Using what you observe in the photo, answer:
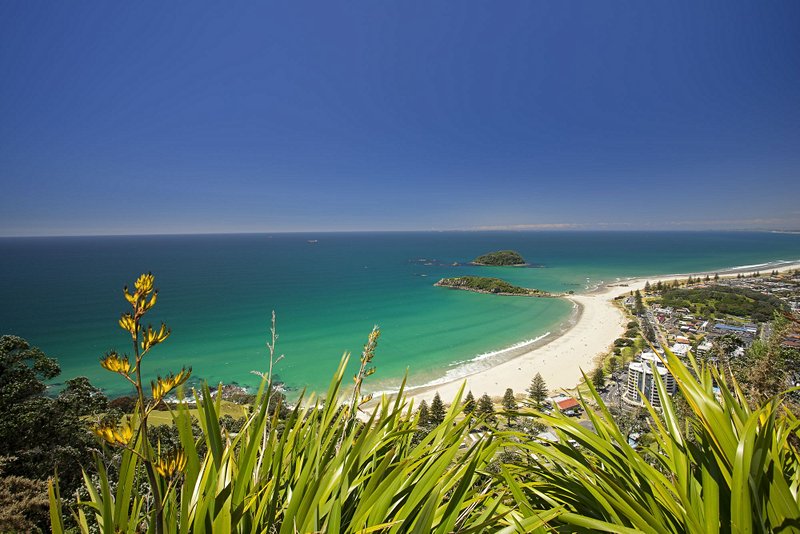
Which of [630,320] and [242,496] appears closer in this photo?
[242,496]

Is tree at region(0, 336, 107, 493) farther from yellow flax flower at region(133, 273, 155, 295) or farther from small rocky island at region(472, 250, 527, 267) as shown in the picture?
small rocky island at region(472, 250, 527, 267)

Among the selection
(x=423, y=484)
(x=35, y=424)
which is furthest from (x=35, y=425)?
(x=423, y=484)

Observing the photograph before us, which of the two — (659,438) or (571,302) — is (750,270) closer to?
(571,302)

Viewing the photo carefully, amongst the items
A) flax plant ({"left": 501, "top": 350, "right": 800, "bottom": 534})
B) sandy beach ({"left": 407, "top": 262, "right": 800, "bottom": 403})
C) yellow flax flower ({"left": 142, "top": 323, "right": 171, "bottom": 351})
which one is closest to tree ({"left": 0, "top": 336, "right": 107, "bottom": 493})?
yellow flax flower ({"left": 142, "top": 323, "right": 171, "bottom": 351})

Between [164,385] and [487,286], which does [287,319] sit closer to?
[487,286]

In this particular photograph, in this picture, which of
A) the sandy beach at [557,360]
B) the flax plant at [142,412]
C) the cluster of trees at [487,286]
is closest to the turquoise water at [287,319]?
the sandy beach at [557,360]

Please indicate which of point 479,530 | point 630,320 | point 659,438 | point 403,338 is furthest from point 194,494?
point 630,320
